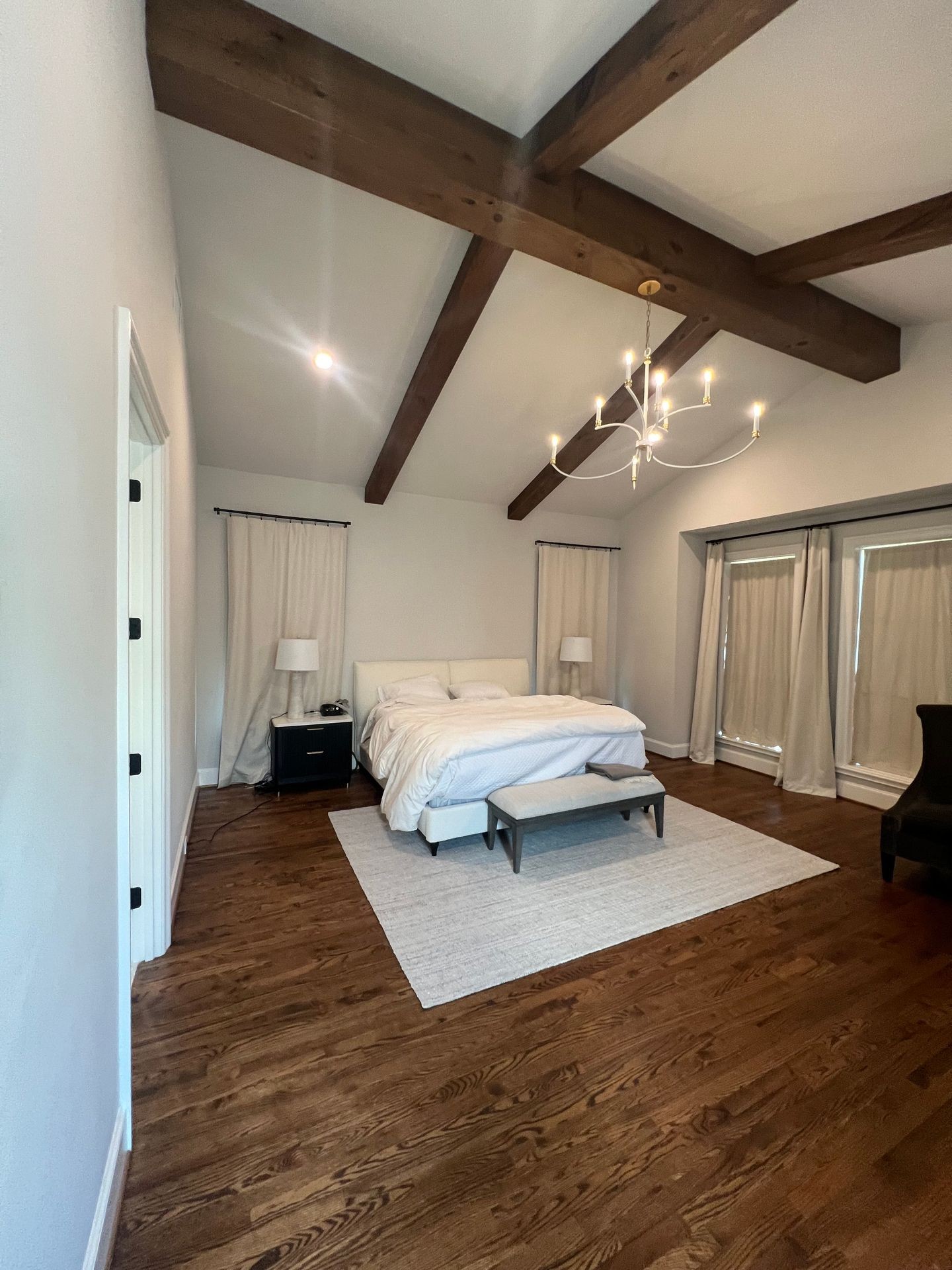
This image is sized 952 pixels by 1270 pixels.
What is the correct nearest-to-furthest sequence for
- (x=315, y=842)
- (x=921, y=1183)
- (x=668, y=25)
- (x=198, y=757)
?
(x=921, y=1183), (x=668, y=25), (x=315, y=842), (x=198, y=757)

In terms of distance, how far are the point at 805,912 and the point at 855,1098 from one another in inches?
41.5

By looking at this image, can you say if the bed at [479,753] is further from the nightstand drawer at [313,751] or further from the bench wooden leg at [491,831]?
the nightstand drawer at [313,751]

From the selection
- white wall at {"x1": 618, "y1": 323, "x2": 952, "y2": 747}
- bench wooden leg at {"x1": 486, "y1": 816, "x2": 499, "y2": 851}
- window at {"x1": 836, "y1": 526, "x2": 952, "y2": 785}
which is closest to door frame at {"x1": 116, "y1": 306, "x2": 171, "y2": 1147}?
bench wooden leg at {"x1": 486, "y1": 816, "x2": 499, "y2": 851}

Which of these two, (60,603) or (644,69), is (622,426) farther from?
(60,603)

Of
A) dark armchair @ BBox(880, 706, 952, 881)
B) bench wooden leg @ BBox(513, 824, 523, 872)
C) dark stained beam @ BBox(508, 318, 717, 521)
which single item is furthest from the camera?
dark stained beam @ BBox(508, 318, 717, 521)

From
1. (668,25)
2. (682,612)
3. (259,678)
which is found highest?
(668,25)

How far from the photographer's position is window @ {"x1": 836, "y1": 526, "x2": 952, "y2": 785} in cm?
362

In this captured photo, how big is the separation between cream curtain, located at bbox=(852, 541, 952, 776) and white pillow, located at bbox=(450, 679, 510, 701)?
2.94 meters

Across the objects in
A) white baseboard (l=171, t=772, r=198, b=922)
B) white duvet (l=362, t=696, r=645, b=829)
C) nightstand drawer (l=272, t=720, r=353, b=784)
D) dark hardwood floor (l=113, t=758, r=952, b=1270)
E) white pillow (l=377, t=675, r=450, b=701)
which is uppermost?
white pillow (l=377, t=675, r=450, b=701)

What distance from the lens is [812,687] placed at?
4.22m

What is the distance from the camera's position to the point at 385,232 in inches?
97.4

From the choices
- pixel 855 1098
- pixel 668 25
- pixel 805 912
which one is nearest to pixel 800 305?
pixel 668 25

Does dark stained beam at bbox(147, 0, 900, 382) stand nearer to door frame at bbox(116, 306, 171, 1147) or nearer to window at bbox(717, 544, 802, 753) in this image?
door frame at bbox(116, 306, 171, 1147)

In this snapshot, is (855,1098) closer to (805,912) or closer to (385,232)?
(805,912)
